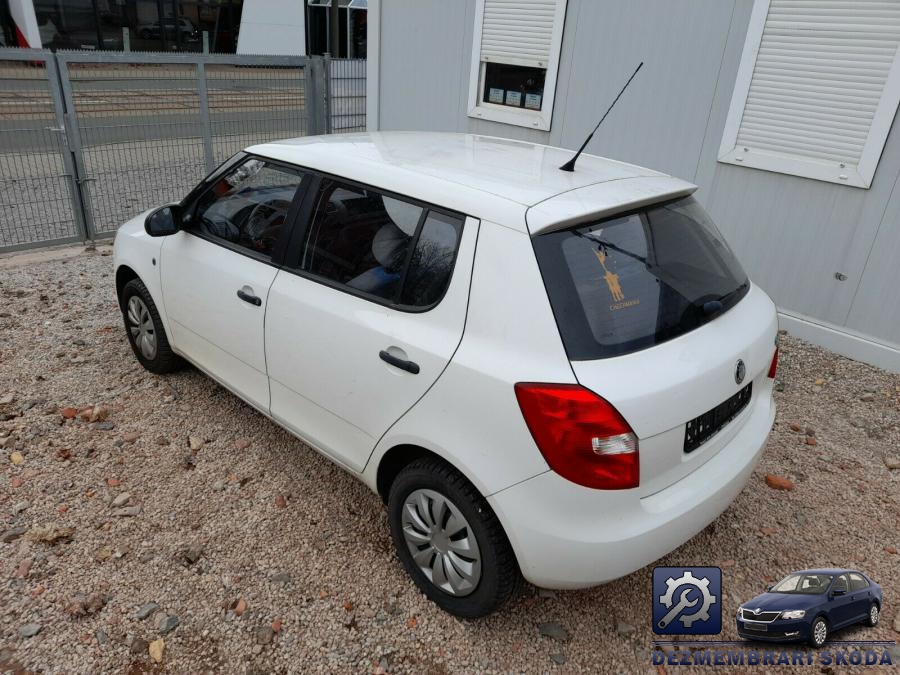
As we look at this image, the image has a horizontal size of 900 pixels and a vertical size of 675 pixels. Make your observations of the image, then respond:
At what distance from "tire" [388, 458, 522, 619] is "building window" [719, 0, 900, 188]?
4.33 metres

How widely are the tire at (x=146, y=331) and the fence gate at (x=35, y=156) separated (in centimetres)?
284

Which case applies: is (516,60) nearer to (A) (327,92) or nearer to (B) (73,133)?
(A) (327,92)

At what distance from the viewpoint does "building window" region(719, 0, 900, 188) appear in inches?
183

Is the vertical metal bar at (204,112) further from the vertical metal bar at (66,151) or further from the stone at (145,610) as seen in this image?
the stone at (145,610)

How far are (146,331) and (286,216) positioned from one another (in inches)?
70.1

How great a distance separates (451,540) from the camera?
252 centimetres

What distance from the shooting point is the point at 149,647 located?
8.20ft

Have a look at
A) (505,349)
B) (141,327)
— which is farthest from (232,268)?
(505,349)

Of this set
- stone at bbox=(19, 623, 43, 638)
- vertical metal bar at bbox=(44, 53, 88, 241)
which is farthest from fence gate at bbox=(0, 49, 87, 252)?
stone at bbox=(19, 623, 43, 638)

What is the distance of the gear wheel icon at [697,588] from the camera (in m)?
2.73

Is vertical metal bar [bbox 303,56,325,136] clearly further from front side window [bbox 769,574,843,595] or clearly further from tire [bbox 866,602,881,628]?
Result: tire [bbox 866,602,881,628]

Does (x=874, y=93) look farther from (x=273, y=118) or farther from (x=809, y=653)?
(x=273, y=118)

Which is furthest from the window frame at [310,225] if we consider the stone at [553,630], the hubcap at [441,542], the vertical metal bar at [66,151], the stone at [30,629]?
the vertical metal bar at [66,151]

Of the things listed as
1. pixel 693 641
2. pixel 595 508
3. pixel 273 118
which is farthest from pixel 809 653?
pixel 273 118
